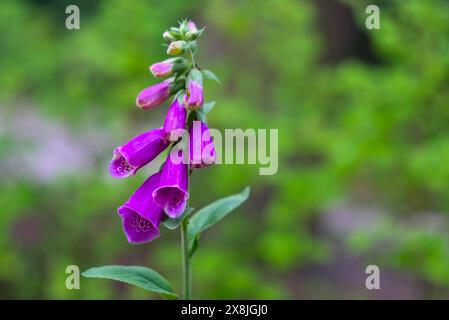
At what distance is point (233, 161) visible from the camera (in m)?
3.66

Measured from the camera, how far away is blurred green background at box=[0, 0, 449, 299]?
3.38 metres

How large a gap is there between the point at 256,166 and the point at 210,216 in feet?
6.86

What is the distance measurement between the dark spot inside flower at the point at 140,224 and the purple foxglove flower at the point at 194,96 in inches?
12.9

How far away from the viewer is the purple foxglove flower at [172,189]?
157 centimetres

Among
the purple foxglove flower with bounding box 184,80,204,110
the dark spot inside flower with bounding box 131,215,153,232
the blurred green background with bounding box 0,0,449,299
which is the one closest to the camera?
the purple foxglove flower with bounding box 184,80,204,110

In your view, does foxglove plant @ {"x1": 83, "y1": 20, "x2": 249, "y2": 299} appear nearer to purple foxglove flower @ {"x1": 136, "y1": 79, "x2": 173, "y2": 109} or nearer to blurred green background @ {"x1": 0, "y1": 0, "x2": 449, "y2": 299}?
purple foxglove flower @ {"x1": 136, "y1": 79, "x2": 173, "y2": 109}

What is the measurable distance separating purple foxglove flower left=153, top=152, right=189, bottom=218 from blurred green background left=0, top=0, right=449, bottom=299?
5.83ft

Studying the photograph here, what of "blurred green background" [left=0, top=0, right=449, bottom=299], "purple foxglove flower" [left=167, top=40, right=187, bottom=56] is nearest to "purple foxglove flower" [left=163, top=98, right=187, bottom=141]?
"purple foxglove flower" [left=167, top=40, right=187, bottom=56]

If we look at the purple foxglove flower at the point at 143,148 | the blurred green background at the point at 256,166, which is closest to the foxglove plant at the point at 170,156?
the purple foxglove flower at the point at 143,148

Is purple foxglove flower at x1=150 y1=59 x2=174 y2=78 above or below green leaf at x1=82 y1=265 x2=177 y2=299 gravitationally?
above

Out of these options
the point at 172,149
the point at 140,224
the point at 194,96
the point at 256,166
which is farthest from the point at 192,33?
the point at 256,166

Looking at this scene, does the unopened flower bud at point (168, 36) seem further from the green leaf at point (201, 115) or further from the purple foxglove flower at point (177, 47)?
the green leaf at point (201, 115)

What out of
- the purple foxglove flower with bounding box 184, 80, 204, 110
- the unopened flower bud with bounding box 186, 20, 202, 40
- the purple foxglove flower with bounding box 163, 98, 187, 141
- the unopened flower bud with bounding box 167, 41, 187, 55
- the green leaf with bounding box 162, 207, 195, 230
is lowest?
the green leaf with bounding box 162, 207, 195, 230
